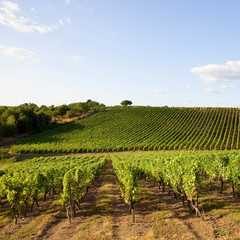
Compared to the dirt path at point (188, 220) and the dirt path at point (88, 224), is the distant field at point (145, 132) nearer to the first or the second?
the dirt path at point (88, 224)

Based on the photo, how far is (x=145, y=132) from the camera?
6209 cm

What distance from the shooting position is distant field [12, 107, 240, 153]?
48.8 metres

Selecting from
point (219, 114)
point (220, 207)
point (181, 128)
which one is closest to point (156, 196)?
point (220, 207)

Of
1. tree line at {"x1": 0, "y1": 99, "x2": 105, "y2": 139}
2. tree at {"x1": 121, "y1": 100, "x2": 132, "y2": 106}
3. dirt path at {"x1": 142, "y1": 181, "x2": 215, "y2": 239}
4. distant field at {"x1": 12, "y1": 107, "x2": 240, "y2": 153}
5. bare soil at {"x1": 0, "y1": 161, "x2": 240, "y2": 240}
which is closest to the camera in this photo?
dirt path at {"x1": 142, "y1": 181, "x2": 215, "y2": 239}

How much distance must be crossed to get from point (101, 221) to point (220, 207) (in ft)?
26.8

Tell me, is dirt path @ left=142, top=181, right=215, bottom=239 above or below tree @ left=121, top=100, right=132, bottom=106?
below

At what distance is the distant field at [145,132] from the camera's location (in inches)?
1922

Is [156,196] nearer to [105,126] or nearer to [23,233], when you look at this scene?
[23,233]

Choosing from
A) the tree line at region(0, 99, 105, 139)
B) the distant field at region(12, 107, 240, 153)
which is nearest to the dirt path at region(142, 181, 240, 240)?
the distant field at region(12, 107, 240, 153)

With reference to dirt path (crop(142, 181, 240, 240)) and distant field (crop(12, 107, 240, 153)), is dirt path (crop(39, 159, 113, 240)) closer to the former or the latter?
dirt path (crop(142, 181, 240, 240))

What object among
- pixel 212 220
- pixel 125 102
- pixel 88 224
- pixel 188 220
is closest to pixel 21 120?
pixel 88 224

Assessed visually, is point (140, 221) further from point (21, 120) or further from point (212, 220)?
point (21, 120)

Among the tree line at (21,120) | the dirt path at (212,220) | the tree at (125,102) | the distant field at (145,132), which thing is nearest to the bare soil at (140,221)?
the dirt path at (212,220)

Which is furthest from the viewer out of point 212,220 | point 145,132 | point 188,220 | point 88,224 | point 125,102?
point 125,102
